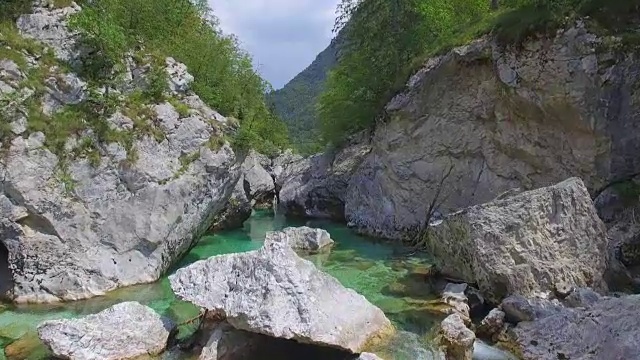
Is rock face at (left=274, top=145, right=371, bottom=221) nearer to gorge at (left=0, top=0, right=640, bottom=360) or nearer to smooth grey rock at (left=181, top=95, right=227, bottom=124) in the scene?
gorge at (left=0, top=0, right=640, bottom=360)

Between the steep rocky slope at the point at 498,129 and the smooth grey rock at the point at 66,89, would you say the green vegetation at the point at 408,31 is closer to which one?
the steep rocky slope at the point at 498,129

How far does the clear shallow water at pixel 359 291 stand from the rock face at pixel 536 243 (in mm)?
2012

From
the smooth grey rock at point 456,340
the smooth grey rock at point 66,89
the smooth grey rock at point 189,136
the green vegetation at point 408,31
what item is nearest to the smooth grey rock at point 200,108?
the smooth grey rock at point 189,136

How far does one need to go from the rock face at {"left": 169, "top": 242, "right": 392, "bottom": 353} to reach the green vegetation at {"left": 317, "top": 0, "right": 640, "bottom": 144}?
14873 millimetres

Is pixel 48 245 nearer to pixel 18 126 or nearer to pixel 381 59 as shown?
pixel 18 126

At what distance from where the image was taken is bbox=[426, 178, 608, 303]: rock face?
13.7 meters

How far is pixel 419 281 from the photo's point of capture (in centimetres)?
1695

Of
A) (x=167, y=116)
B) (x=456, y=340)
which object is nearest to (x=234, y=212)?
(x=167, y=116)

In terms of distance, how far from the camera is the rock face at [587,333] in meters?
9.72

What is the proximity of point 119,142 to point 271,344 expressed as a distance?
9.39m

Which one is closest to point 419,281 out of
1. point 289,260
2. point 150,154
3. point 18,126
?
point 289,260

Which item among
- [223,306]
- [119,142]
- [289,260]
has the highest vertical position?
[119,142]

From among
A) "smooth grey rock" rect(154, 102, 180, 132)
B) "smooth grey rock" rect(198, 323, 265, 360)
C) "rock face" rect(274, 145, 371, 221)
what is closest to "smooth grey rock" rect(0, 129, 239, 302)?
"smooth grey rock" rect(154, 102, 180, 132)

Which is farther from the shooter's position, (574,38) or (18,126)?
(574,38)
